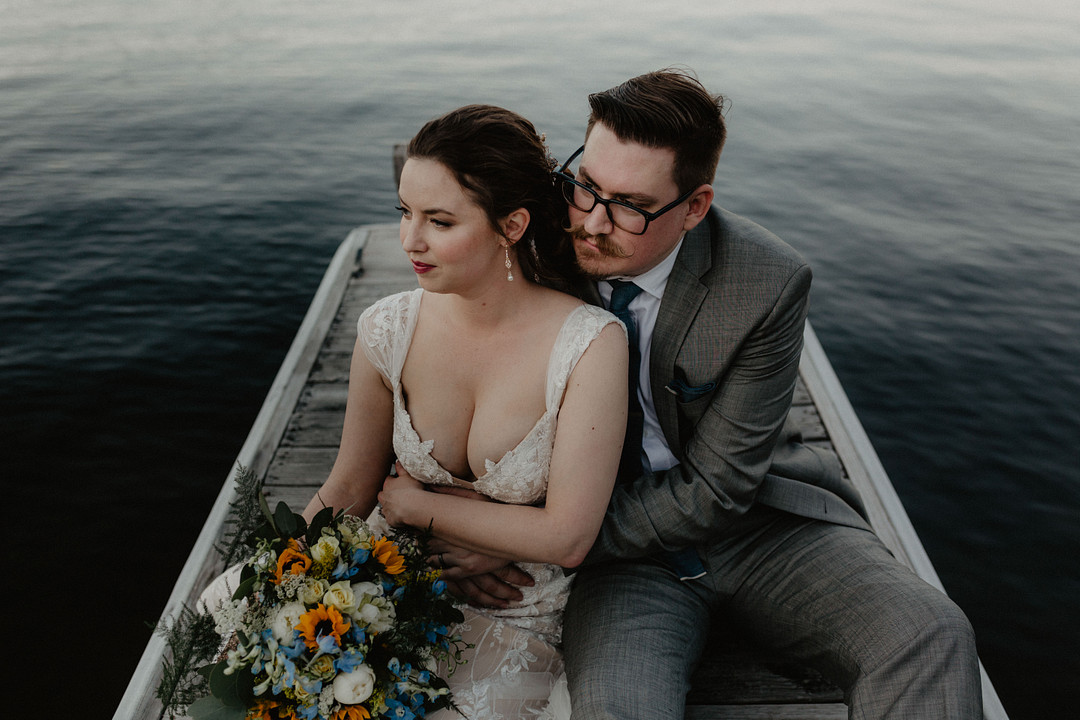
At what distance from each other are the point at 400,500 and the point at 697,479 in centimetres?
88

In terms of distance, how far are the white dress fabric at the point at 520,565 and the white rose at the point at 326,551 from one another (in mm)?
519

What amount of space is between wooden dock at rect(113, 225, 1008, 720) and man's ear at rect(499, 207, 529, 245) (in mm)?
1191

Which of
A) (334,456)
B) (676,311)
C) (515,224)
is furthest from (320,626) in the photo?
Result: (334,456)

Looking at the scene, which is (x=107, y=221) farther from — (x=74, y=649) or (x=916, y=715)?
(x=916, y=715)

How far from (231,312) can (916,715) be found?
6.68 meters

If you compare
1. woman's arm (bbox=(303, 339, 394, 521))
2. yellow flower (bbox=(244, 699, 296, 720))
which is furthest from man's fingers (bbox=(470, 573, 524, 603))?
yellow flower (bbox=(244, 699, 296, 720))

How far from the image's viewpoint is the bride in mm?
2059

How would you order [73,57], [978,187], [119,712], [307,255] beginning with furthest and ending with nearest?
[73,57] < [978,187] < [307,255] < [119,712]

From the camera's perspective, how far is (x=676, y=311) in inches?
94.6

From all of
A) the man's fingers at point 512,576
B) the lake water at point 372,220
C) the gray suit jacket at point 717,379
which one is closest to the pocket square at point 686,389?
the gray suit jacket at point 717,379

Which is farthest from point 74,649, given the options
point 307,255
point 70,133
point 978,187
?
point 978,187

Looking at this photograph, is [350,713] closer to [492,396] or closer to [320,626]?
[320,626]

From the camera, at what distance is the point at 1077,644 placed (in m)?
4.37

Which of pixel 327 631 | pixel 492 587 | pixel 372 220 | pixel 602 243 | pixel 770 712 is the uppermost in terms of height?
pixel 602 243
